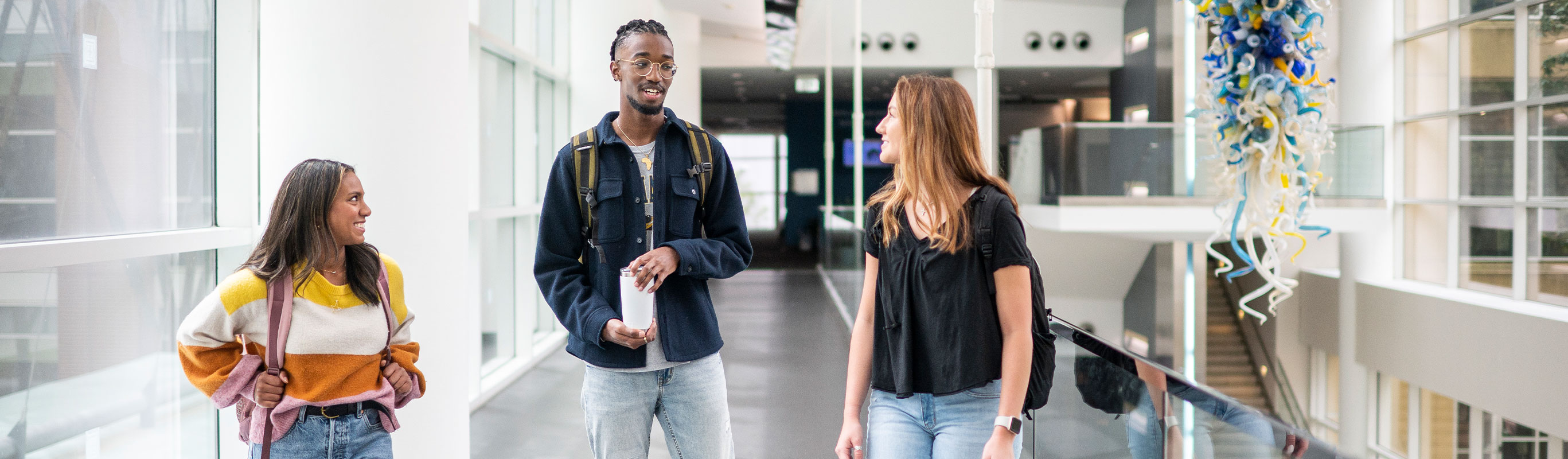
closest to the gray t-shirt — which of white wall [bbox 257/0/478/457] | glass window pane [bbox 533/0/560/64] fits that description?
white wall [bbox 257/0/478/457]

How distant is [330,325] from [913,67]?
18.6m

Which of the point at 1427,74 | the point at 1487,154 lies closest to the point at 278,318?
the point at 1487,154

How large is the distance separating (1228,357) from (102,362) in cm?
2077

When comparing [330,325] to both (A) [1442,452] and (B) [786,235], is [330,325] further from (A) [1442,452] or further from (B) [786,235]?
(B) [786,235]

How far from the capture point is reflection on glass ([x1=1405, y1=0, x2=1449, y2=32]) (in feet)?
42.5

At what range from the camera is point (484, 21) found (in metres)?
6.39

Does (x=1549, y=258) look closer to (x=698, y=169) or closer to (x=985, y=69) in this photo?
(x=985, y=69)

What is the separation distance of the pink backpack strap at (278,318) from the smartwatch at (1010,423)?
1485mm

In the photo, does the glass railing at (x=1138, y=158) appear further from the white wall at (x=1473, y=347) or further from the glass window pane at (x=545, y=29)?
the glass window pane at (x=545, y=29)

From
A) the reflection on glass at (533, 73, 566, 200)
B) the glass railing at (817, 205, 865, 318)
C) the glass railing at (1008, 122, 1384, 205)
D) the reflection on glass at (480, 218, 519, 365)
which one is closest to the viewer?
the reflection on glass at (480, 218, 519, 365)

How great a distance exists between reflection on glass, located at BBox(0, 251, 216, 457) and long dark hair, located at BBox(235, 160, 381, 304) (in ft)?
3.31

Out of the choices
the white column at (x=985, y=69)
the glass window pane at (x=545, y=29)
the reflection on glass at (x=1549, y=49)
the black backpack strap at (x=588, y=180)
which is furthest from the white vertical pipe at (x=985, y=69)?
the reflection on glass at (x=1549, y=49)

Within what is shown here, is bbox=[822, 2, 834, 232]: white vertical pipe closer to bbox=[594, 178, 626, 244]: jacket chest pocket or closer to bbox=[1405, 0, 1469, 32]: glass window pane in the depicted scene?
bbox=[1405, 0, 1469, 32]: glass window pane

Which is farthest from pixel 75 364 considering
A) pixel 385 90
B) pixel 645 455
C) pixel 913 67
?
pixel 913 67
